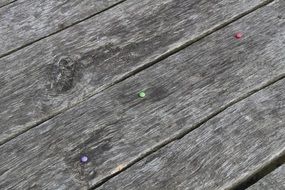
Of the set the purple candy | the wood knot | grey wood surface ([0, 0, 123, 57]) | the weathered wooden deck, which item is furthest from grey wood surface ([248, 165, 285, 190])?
grey wood surface ([0, 0, 123, 57])

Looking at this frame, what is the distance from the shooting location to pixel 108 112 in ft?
6.20

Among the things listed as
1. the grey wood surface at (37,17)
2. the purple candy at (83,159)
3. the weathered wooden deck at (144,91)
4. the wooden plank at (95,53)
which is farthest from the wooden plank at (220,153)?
the grey wood surface at (37,17)

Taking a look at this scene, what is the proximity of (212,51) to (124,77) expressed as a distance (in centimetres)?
43

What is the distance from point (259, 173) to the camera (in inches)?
70.7

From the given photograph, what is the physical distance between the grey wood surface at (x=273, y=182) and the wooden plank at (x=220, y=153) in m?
0.05

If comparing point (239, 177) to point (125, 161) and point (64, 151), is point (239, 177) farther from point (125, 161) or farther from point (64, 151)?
point (64, 151)

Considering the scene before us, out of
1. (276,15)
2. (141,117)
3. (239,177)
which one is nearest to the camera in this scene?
(239,177)

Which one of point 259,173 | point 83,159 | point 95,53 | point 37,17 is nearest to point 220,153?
point 259,173

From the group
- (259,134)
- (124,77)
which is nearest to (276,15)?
(259,134)

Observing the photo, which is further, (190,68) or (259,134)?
(190,68)

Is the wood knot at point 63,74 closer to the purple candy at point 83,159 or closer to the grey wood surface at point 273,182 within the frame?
the purple candy at point 83,159

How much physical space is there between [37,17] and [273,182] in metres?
1.35

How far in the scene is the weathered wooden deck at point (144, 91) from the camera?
1.74 meters

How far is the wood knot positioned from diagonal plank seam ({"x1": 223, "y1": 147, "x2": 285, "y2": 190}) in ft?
2.65
